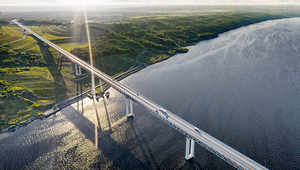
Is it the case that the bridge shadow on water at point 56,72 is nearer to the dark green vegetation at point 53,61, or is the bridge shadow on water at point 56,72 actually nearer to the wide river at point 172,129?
the dark green vegetation at point 53,61

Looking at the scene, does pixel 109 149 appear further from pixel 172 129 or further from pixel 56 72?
pixel 56 72

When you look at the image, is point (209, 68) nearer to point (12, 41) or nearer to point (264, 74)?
point (264, 74)

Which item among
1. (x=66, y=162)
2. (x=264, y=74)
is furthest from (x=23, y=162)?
(x=264, y=74)

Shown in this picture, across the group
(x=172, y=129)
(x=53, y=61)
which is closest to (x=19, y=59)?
(x=53, y=61)

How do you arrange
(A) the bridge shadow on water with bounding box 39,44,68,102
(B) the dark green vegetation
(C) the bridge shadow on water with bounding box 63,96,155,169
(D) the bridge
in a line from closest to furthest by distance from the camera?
1. (D) the bridge
2. (C) the bridge shadow on water with bounding box 63,96,155,169
3. (B) the dark green vegetation
4. (A) the bridge shadow on water with bounding box 39,44,68,102

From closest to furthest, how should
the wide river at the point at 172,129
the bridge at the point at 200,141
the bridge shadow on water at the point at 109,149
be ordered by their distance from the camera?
1. the bridge at the point at 200,141
2. the bridge shadow on water at the point at 109,149
3. the wide river at the point at 172,129

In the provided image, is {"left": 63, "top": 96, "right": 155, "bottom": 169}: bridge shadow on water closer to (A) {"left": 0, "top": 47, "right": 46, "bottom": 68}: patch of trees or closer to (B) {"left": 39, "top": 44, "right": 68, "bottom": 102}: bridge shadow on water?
(B) {"left": 39, "top": 44, "right": 68, "bottom": 102}: bridge shadow on water

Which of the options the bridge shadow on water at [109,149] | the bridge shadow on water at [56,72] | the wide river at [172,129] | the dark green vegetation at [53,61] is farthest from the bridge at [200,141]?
the dark green vegetation at [53,61]

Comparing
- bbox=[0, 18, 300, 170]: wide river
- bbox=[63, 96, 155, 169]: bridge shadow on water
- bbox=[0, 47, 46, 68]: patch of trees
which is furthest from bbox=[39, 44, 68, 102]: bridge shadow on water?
bbox=[63, 96, 155, 169]: bridge shadow on water
